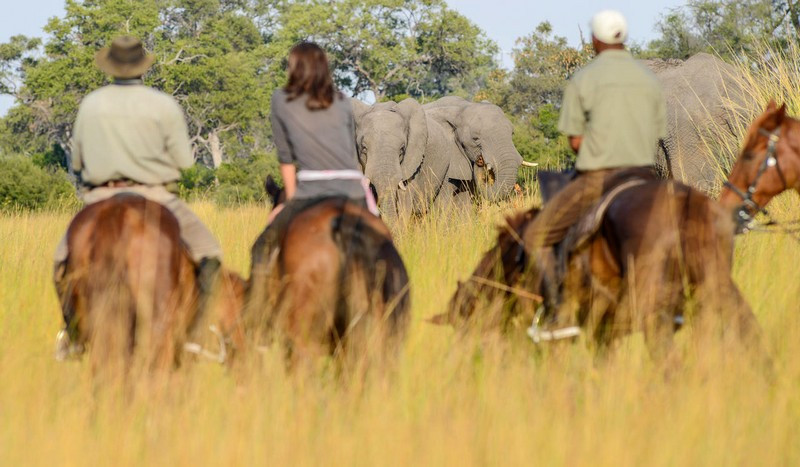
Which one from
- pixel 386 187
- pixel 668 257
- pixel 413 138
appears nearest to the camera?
pixel 668 257

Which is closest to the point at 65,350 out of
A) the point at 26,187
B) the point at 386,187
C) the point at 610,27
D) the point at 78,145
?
the point at 78,145

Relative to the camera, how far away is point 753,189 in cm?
673

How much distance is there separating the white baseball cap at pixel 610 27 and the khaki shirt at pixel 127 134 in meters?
A: 2.12

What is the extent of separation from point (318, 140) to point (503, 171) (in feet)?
47.0

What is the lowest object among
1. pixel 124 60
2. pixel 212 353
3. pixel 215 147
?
pixel 215 147

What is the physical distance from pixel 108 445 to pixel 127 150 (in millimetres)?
1678

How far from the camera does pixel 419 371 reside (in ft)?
21.3

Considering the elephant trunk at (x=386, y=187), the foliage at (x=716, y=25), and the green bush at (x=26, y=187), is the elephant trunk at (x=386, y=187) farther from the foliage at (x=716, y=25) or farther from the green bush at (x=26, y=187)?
the foliage at (x=716, y=25)

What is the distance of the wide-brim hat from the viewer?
21.4ft

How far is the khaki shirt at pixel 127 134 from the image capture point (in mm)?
6328

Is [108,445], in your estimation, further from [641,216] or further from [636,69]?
[636,69]

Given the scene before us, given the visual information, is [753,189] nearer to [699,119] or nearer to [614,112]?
[614,112]

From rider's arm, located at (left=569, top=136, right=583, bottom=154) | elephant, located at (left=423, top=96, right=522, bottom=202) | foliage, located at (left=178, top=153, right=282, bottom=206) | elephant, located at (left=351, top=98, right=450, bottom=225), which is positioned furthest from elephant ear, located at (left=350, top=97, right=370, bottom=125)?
rider's arm, located at (left=569, top=136, right=583, bottom=154)

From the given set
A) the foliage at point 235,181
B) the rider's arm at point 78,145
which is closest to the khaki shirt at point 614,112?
the rider's arm at point 78,145
